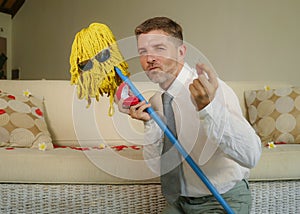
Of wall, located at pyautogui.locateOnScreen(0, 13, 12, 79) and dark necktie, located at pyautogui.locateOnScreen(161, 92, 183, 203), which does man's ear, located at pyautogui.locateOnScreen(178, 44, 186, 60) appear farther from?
wall, located at pyautogui.locateOnScreen(0, 13, 12, 79)

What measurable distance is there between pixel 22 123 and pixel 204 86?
1351mm

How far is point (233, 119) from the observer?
38.0 inches

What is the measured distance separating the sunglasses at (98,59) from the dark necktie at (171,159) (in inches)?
8.1

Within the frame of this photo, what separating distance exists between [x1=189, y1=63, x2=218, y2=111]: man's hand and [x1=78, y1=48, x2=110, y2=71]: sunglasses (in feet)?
0.91

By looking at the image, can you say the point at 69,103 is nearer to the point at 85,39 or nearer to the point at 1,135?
the point at 1,135

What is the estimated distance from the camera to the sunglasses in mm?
1059

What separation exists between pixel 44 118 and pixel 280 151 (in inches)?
49.3

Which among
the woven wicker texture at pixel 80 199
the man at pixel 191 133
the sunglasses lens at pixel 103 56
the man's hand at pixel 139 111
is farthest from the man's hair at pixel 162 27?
the woven wicker texture at pixel 80 199

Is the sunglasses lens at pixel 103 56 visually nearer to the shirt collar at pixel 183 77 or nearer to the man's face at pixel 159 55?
the man's face at pixel 159 55

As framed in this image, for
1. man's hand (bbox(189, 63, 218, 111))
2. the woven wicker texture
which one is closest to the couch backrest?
the woven wicker texture

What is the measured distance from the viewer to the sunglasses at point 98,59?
1059 millimetres

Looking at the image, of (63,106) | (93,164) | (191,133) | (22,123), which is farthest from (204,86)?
(63,106)

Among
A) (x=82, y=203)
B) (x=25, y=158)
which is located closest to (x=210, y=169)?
(x=82, y=203)

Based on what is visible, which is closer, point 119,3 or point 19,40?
point 119,3
